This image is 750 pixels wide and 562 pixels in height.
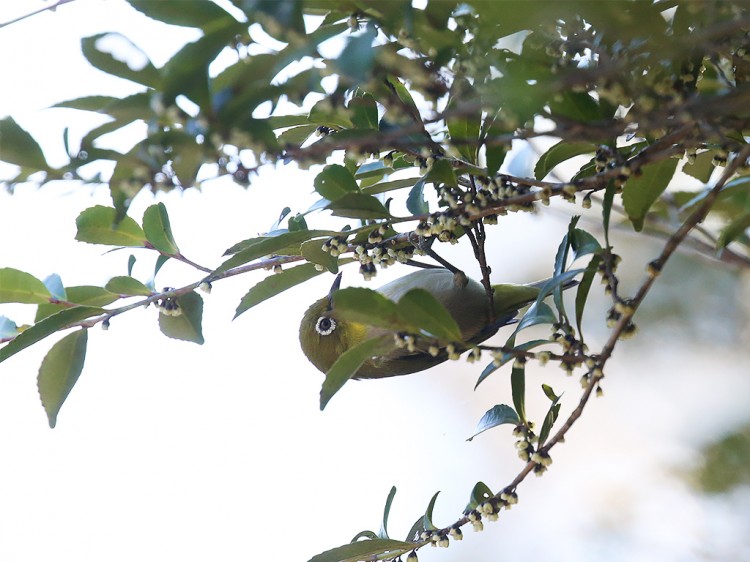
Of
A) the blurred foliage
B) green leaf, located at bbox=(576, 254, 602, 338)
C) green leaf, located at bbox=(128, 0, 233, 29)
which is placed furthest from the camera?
the blurred foliage

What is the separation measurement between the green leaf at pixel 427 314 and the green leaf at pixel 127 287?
0.33 meters

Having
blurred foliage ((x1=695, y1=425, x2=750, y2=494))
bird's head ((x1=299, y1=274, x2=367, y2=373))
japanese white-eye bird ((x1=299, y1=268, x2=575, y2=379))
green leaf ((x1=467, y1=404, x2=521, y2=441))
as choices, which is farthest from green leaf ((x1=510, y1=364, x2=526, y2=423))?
blurred foliage ((x1=695, y1=425, x2=750, y2=494))

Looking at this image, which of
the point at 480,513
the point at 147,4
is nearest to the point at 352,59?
the point at 147,4

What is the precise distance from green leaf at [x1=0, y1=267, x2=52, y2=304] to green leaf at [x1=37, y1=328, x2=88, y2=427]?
0.05 meters

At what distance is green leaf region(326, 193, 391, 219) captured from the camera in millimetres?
604

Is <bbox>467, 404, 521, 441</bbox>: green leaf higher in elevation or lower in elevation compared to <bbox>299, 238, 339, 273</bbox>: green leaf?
lower

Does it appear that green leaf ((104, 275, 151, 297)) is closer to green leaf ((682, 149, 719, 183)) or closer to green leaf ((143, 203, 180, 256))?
green leaf ((143, 203, 180, 256))

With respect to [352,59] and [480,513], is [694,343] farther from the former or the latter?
[352,59]

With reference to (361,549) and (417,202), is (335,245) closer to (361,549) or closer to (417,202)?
(417,202)

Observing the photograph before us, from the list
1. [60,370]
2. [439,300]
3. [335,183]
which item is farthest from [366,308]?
[439,300]

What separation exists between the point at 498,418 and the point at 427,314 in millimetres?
221

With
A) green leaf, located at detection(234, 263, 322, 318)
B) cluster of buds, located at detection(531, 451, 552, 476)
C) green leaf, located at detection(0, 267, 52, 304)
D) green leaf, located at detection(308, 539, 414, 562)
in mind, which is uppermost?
green leaf, located at detection(0, 267, 52, 304)

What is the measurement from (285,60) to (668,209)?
1.85ft

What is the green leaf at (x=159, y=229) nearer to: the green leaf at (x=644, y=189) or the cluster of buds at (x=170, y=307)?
the cluster of buds at (x=170, y=307)
